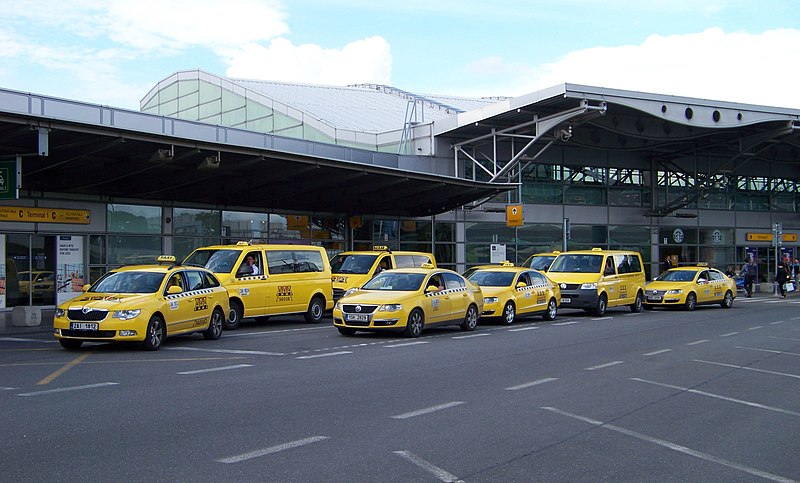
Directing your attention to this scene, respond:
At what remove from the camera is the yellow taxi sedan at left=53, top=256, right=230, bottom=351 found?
14539 mm

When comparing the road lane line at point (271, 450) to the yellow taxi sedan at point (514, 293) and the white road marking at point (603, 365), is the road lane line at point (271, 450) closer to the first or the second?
the white road marking at point (603, 365)

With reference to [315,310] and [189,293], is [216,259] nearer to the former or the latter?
[315,310]

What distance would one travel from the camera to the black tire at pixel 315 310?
74.0ft

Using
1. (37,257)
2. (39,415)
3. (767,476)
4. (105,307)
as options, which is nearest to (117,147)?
(37,257)

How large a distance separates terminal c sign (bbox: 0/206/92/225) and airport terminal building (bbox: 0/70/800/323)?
0.05m

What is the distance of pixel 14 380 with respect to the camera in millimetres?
11188

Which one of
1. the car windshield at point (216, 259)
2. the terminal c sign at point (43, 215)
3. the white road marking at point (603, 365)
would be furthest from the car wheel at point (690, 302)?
the terminal c sign at point (43, 215)

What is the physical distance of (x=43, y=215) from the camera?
2488cm

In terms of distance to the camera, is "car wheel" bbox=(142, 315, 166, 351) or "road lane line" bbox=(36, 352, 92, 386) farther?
"car wheel" bbox=(142, 315, 166, 351)

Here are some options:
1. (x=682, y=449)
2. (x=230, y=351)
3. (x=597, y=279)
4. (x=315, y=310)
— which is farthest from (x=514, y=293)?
(x=682, y=449)

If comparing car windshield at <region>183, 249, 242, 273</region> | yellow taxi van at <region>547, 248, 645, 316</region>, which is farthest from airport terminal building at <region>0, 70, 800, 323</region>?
yellow taxi van at <region>547, 248, 645, 316</region>

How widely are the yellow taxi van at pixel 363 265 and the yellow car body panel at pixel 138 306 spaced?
7.06 m

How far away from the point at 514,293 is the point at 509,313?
0.58m

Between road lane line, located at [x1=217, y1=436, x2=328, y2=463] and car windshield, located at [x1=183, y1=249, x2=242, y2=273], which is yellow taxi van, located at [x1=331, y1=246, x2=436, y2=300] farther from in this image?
road lane line, located at [x1=217, y1=436, x2=328, y2=463]
